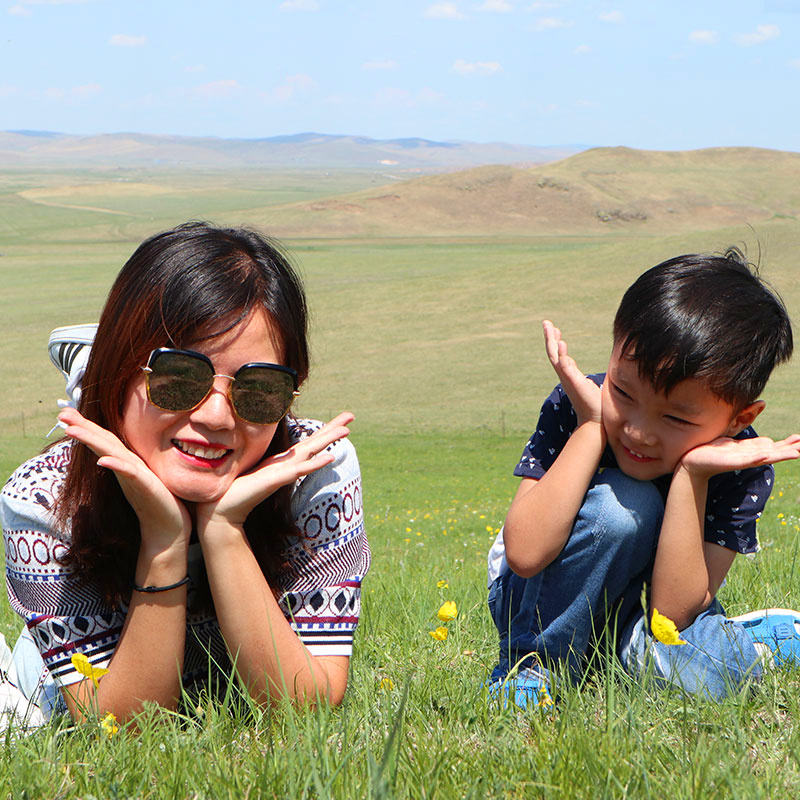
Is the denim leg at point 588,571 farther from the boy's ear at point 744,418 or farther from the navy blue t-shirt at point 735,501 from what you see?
the boy's ear at point 744,418

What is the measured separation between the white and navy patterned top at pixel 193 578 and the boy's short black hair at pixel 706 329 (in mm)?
835

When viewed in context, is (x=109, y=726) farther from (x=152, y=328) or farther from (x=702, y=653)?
(x=702, y=653)

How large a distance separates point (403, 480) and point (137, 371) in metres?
15.0

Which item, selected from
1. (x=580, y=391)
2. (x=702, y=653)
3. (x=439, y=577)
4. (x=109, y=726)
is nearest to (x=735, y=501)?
(x=702, y=653)

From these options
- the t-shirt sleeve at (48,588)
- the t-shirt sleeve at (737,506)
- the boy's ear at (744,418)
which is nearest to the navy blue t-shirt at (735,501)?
the t-shirt sleeve at (737,506)

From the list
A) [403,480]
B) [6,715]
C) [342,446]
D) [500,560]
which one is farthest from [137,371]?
[403,480]

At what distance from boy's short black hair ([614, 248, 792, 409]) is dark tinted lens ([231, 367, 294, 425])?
3.09 ft

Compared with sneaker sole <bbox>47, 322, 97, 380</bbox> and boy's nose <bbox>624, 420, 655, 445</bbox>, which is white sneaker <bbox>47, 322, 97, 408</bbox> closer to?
sneaker sole <bbox>47, 322, 97, 380</bbox>

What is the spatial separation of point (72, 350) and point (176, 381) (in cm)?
79

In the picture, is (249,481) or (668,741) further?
(249,481)

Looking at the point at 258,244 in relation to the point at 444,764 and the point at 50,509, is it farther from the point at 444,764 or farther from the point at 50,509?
the point at 444,764

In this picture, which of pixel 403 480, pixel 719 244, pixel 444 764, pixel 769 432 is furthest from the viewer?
pixel 719 244

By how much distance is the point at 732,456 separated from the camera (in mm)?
2412

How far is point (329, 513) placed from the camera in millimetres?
2418
